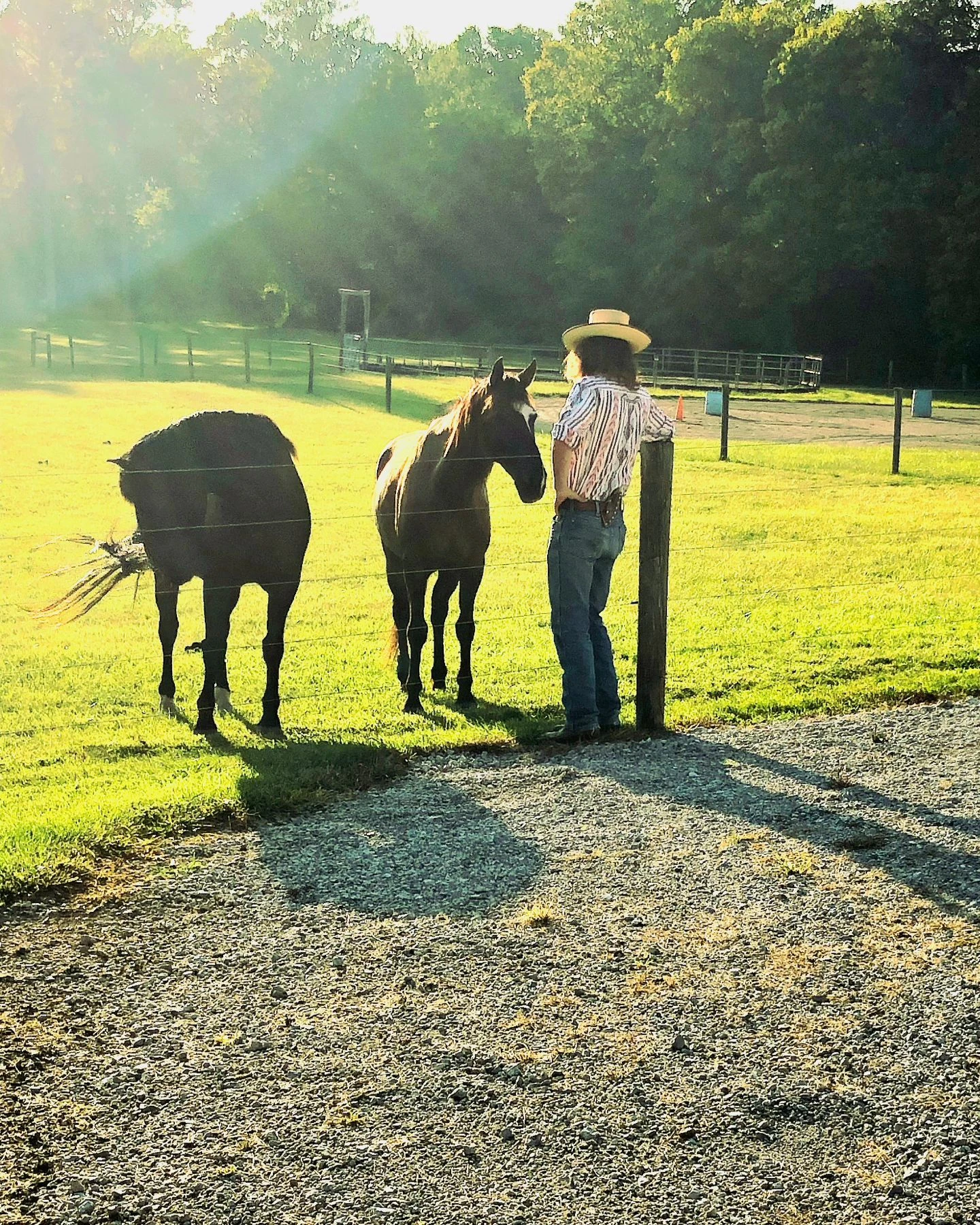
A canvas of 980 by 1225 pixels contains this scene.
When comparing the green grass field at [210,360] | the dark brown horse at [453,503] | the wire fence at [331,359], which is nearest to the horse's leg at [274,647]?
the dark brown horse at [453,503]

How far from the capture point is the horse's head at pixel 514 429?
24.0ft

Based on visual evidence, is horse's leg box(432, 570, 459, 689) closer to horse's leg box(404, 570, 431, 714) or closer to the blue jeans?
horse's leg box(404, 570, 431, 714)

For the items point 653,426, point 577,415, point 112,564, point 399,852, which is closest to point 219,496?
point 112,564

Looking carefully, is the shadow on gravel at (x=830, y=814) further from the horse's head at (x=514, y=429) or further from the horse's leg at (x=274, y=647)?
the horse's leg at (x=274, y=647)

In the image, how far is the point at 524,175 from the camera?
74.9m

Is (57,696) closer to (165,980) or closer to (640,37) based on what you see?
(165,980)

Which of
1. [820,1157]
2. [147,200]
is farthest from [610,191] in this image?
[820,1157]

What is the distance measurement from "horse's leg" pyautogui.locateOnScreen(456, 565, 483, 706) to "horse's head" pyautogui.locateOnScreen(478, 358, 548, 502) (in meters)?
0.96

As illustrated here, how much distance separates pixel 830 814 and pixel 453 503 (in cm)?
309

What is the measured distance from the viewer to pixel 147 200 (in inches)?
3123

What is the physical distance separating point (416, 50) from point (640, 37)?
26.9 meters

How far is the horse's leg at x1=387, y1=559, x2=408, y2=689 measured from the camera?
863 cm

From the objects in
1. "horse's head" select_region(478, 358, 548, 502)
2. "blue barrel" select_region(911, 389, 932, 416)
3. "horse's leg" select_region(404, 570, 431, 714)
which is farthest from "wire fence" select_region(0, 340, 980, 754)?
"blue barrel" select_region(911, 389, 932, 416)

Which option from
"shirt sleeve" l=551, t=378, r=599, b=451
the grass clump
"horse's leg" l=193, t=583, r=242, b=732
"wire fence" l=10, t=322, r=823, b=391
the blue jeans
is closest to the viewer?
the grass clump
